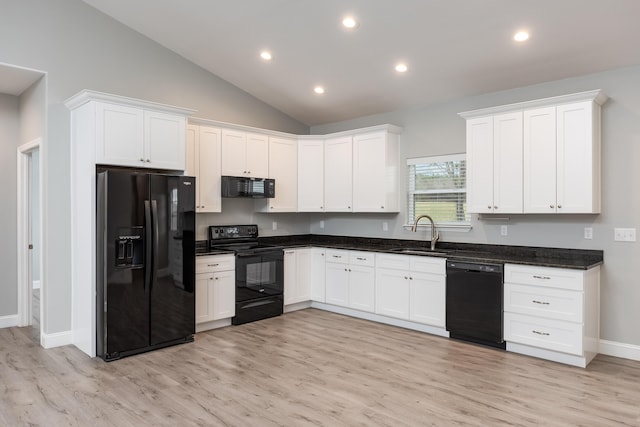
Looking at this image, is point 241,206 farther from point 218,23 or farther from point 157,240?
point 218,23

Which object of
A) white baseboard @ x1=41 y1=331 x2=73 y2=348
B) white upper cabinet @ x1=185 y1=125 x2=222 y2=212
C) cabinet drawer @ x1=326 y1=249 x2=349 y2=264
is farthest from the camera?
cabinet drawer @ x1=326 y1=249 x2=349 y2=264

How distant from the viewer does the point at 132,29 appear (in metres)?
4.79

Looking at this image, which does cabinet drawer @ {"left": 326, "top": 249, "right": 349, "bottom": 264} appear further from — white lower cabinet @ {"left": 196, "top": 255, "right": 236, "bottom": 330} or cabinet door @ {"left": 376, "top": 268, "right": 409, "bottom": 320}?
white lower cabinet @ {"left": 196, "top": 255, "right": 236, "bottom": 330}

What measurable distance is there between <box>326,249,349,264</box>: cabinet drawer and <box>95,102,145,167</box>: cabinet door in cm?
259

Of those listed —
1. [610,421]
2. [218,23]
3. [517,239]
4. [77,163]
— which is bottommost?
[610,421]

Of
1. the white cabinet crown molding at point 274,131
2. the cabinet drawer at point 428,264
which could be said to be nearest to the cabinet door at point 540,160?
the cabinet drawer at point 428,264

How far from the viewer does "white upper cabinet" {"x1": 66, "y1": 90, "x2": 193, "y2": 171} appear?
3934 millimetres

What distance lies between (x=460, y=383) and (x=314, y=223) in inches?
149

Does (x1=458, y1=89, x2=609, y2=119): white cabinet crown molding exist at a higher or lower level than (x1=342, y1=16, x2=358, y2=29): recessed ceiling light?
lower

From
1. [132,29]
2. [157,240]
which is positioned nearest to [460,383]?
[157,240]

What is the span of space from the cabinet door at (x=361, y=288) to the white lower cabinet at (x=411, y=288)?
0.30ft

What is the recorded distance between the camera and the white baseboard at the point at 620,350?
3905mm

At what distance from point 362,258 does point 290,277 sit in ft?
3.34

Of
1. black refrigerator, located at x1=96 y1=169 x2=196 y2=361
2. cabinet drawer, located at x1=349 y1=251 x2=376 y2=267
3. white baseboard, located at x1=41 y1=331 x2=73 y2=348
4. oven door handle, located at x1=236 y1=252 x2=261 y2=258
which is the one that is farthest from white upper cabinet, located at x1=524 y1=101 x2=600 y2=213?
white baseboard, located at x1=41 y1=331 x2=73 y2=348
